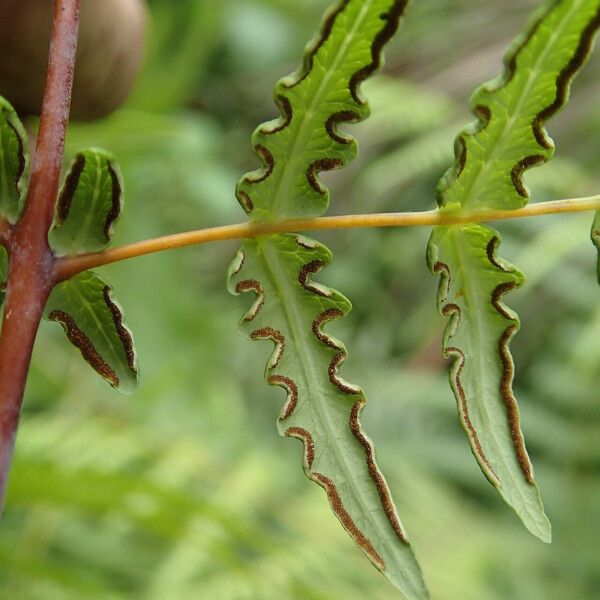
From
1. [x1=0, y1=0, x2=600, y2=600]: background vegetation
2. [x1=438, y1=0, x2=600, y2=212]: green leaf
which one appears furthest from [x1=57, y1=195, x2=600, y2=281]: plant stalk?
[x1=0, y1=0, x2=600, y2=600]: background vegetation

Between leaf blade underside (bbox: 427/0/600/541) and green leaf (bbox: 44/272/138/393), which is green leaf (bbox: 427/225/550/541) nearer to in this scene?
leaf blade underside (bbox: 427/0/600/541)

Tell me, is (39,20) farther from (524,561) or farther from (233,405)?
(524,561)

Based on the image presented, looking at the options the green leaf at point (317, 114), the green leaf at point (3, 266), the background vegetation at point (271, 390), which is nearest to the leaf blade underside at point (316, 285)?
the green leaf at point (317, 114)

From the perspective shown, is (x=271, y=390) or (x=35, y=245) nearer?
(x=35, y=245)

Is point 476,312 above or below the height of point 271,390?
below

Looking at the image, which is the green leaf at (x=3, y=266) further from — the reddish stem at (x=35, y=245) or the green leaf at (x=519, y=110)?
the green leaf at (x=519, y=110)

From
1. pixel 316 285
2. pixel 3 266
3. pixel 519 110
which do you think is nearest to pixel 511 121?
pixel 519 110

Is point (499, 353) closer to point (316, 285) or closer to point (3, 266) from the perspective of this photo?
point (316, 285)
